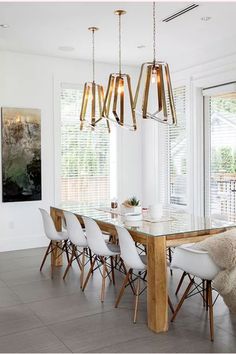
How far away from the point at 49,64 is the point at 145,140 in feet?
7.26

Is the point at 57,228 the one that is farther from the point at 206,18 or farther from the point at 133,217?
the point at 206,18

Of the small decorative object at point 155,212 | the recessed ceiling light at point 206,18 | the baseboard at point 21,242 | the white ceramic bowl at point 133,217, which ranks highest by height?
the recessed ceiling light at point 206,18

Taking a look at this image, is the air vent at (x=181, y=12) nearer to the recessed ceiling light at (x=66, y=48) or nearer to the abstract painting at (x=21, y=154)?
the recessed ceiling light at (x=66, y=48)

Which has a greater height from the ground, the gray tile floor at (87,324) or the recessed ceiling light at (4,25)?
the recessed ceiling light at (4,25)

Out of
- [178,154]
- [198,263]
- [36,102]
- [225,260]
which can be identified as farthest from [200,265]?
[36,102]

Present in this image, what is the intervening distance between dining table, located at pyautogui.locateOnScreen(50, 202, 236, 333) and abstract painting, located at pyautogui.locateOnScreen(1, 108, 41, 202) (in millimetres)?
2208

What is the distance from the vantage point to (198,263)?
3332 mm

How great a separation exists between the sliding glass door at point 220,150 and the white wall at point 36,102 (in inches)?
82.1

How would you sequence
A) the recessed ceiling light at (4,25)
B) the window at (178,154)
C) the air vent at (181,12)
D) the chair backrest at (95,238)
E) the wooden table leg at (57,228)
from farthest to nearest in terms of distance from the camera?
the window at (178,154) → the wooden table leg at (57,228) → the recessed ceiling light at (4,25) → the air vent at (181,12) → the chair backrest at (95,238)

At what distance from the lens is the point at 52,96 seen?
22.6 ft

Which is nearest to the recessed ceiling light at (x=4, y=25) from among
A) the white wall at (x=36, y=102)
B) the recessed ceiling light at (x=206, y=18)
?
the white wall at (x=36, y=102)

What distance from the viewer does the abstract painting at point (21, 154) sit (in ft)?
21.2

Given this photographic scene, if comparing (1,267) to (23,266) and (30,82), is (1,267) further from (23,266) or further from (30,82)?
(30,82)

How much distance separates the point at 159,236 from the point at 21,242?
381 cm
